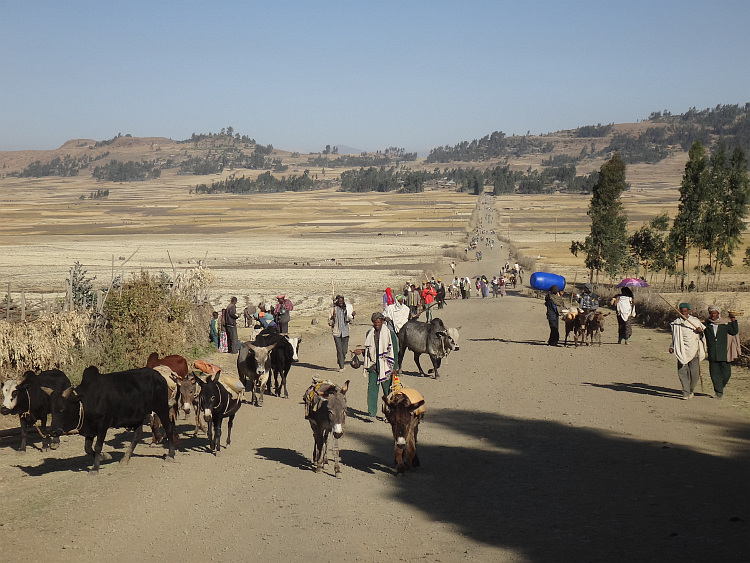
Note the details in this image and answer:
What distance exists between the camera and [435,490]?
9758 mm

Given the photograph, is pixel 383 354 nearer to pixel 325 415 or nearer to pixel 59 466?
pixel 325 415

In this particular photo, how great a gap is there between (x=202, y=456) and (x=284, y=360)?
4.28 meters

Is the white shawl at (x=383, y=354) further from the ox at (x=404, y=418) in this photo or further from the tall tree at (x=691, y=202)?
the tall tree at (x=691, y=202)

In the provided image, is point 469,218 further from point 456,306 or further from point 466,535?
point 466,535

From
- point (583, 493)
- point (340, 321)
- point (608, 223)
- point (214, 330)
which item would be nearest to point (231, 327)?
point (214, 330)

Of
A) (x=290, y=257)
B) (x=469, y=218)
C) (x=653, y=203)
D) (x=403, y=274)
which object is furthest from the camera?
(x=653, y=203)

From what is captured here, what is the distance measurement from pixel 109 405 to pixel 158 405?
812 mm

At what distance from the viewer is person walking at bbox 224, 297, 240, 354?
64.2 ft

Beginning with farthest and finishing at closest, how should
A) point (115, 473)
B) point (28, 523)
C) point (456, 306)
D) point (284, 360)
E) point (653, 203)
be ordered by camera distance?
point (653, 203) < point (456, 306) < point (284, 360) < point (115, 473) < point (28, 523)

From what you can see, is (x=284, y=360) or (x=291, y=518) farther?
(x=284, y=360)

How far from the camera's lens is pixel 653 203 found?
522ft

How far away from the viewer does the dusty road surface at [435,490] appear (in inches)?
312

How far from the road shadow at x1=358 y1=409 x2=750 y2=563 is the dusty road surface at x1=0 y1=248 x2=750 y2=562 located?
0.03 metres

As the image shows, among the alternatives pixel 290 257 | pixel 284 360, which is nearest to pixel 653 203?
pixel 290 257
